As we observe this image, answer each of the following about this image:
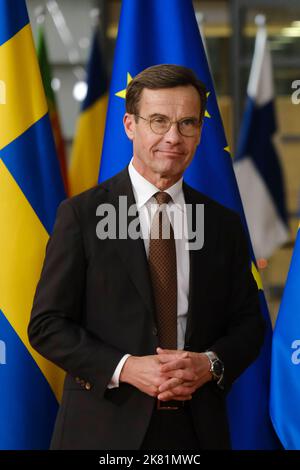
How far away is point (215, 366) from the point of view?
1.69 meters

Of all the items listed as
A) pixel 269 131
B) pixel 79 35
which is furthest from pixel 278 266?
pixel 79 35

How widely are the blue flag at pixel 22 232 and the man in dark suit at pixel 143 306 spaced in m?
0.55

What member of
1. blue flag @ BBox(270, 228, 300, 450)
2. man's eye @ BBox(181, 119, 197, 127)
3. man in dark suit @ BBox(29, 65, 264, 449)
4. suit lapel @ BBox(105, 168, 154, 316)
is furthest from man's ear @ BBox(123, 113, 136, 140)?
blue flag @ BBox(270, 228, 300, 450)

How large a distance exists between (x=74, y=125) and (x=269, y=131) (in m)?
1.92

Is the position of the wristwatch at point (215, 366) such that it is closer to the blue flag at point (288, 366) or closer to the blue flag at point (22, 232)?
the blue flag at point (288, 366)

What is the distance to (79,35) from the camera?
652cm

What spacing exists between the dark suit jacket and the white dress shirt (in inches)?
0.9

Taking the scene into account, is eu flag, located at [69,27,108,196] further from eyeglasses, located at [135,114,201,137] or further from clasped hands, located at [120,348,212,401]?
clasped hands, located at [120,348,212,401]

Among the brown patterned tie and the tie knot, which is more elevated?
the tie knot

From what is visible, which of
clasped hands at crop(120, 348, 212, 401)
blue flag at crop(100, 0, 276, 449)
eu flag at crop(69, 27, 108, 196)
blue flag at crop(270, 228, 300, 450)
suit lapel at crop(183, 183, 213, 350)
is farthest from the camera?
eu flag at crop(69, 27, 108, 196)

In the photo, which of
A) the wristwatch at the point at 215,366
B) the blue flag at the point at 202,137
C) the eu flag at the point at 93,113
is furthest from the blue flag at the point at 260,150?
the wristwatch at the point at 215,366

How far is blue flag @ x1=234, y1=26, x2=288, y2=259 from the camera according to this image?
16.8 ft

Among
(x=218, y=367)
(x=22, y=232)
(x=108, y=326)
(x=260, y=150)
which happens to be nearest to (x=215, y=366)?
(x=218, y=367)
